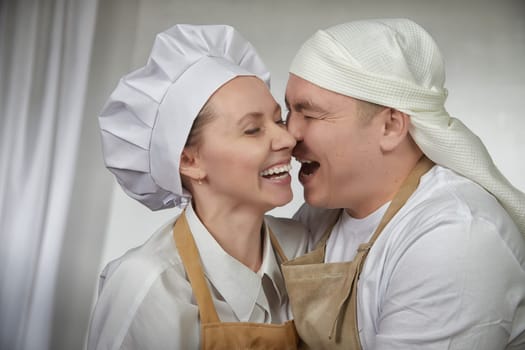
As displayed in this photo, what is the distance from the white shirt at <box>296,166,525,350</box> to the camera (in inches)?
53.5

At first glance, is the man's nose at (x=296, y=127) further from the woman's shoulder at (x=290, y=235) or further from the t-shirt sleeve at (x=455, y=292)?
the t-shirt sleeve at (x=455, y=292)

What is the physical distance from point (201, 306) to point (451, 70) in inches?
79.6

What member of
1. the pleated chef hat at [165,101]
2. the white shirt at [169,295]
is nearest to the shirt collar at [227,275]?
the white shirt at [169,295]

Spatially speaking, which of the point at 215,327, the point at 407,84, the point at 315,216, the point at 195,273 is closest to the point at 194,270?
the point at 195,273

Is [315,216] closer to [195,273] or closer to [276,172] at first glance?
[276,172]

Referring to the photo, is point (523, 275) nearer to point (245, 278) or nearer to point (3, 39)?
point (245, 278)

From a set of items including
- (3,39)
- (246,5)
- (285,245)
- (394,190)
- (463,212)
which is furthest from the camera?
(246,5)

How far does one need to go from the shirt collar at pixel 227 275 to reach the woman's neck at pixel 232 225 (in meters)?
0.03

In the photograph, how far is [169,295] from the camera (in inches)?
56.7

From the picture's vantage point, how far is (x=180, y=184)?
5.22 ft

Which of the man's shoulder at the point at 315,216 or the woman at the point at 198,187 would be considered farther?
the man's shoulder at the point at 315,216

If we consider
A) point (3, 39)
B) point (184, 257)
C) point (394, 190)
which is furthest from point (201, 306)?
point (3, 39)

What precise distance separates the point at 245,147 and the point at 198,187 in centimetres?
16

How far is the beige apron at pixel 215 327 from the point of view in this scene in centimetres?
147
